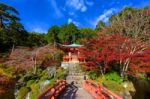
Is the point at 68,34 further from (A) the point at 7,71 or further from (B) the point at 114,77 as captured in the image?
(B) the point at 114,77

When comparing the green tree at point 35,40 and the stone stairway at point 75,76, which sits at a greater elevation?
the green tree at point 35,40

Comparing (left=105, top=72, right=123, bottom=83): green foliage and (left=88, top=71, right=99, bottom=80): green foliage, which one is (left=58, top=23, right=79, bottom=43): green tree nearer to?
(left=88, top=71, right=99, bottom=80): green foliage

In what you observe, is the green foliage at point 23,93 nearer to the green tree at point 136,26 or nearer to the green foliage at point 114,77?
the green foliage at point 114,77

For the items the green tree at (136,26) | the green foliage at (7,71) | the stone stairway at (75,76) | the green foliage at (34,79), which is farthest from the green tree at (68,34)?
the green foliage at (7,71)

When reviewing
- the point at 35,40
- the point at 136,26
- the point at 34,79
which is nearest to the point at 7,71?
the point at 34,79

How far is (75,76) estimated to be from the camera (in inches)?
809

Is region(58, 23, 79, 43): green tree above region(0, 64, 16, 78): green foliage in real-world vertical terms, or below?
above

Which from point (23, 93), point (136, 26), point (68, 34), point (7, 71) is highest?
point (68, 34)

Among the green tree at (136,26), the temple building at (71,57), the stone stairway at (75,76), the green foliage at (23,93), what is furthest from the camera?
the temple building at (71,57)

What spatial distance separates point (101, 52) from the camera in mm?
20438

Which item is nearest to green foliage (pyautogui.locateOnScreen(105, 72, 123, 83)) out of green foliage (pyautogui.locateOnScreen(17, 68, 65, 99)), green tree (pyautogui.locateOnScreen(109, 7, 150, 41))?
green foliage (pyautogui.locateOnScreen(17, 68, 65, 99))

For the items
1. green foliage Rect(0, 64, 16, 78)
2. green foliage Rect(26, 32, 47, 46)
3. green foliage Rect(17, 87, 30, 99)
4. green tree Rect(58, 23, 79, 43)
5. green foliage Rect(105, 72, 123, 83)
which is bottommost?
green foliage Rect(17, 87, 30, 99)

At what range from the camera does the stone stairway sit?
18809 millimetres

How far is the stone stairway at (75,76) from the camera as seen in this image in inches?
741
